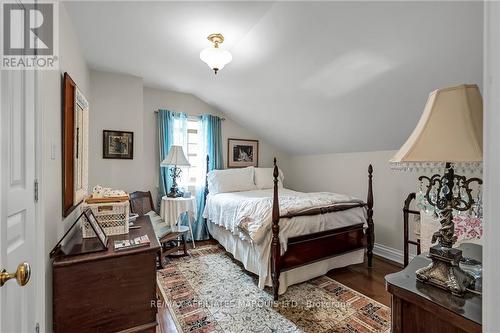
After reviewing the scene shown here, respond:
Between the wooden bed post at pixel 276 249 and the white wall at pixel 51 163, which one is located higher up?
the white wall at pixel 51 163

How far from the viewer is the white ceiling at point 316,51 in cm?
175

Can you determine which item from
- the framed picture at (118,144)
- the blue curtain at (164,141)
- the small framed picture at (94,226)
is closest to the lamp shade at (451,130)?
the small framed picture at (94,226)

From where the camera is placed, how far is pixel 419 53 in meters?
1.89

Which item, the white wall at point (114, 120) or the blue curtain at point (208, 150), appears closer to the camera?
the white wall at point (114, 120)

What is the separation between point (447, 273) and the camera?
86 centimetres

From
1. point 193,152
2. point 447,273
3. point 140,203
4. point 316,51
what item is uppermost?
point 316,51

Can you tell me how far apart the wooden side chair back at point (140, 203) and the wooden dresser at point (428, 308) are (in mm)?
2890

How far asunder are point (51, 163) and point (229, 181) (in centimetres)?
278

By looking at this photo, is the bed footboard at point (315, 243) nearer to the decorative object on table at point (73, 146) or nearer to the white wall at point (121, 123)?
the decorative object on table at point (73, 146)

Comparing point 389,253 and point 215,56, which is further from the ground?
point 215,56

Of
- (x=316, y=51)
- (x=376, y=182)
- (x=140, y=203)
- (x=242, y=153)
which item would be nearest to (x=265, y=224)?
(x=316, y=51)

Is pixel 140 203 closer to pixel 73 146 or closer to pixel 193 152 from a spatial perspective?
pixel 193 152
